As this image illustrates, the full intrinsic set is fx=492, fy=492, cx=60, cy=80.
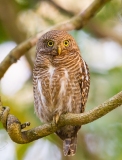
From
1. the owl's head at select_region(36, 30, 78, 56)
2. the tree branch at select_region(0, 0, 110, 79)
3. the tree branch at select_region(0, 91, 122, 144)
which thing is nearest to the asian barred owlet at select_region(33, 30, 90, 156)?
the owl's head at select_region(36, 30, 78, 56)

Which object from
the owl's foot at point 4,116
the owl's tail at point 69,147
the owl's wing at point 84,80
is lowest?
the owl's tail at point 69,147

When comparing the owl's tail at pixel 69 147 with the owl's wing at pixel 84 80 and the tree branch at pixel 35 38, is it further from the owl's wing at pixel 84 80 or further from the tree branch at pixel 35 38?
the tree branch at pixel 35 38

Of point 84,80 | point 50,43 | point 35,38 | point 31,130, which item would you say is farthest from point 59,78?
point 31,130

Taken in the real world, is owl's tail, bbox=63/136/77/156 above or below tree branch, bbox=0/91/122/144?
below

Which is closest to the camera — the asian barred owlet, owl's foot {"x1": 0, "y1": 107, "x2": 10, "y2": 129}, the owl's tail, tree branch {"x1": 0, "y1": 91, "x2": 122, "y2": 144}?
tree branch {"x1": 0, "y1": 91, "x2": 122, "y2": 144}

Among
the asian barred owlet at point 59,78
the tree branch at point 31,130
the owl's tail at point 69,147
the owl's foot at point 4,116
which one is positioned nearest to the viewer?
the tree branch at point 31,130

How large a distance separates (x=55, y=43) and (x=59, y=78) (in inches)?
11.5

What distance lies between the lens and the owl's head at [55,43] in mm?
3766

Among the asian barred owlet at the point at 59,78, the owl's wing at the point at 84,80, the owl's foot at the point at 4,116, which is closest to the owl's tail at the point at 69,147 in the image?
the asian barred owlet at the point at 59,78

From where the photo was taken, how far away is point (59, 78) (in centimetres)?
367

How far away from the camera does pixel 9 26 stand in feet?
14.4

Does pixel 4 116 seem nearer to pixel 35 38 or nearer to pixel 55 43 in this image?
pixel 55 43

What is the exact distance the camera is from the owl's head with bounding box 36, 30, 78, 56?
3.77 meters

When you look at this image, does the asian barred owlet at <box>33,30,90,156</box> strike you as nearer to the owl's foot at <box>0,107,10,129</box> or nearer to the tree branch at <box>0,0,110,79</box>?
the tree branch at <box>0,0,110,79</box>
